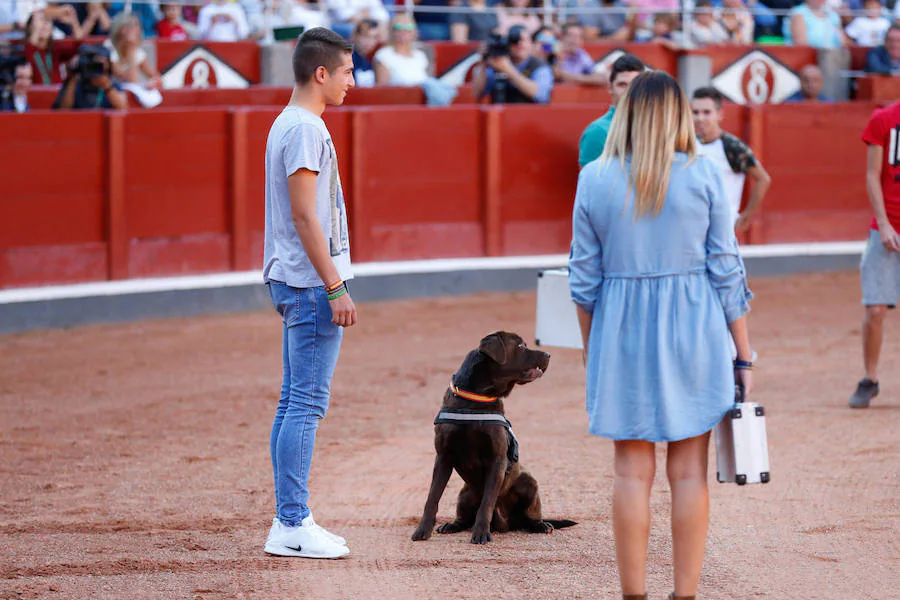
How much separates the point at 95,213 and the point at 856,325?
222 inches

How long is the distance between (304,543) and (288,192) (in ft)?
3.75

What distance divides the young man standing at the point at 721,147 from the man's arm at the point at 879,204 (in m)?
0.58

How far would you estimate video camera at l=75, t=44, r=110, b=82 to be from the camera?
9703mm

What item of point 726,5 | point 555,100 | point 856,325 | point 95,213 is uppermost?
point 726,5

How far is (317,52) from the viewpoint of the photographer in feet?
13.8

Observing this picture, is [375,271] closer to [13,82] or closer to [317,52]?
[13,82]

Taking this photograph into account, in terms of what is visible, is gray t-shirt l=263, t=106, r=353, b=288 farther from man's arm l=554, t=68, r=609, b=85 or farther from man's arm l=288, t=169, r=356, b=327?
man's arm l=554, t=68, r=609, b=85

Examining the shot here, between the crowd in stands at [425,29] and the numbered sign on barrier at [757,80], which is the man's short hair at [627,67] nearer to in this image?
the crowd in stands at [425,29]

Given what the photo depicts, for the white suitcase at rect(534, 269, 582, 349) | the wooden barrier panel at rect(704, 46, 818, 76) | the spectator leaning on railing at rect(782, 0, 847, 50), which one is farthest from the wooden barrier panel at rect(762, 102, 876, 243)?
the white suitcase at rect(534, 269, 582, 349)

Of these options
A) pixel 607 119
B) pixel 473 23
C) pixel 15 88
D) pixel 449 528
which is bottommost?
pixel 449 528

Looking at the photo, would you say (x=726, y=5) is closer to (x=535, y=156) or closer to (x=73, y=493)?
(x=535, y=156)

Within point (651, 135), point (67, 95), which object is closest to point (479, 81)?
point (67, 95)

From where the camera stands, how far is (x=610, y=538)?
4.71 metres

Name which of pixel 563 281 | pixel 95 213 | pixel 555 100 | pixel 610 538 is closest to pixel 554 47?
pixel 555 100
